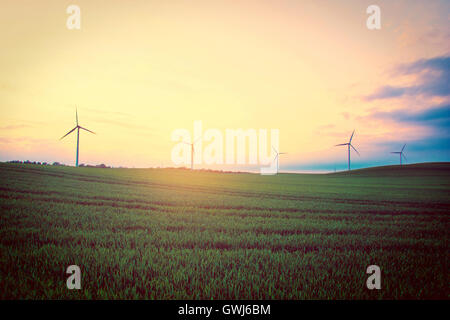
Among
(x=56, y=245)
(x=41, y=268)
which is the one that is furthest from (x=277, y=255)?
(x=56, y=245)

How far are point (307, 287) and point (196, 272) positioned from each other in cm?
231

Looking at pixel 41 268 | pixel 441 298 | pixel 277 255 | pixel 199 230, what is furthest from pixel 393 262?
pixel 41 268

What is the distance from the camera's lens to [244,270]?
536 cm

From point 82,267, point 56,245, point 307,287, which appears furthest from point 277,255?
point 56,245

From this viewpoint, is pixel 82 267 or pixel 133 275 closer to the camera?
pixel 133 275

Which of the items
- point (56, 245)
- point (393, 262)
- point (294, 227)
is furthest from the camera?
point (294, 227)

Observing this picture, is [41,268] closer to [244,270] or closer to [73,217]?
[244,270]

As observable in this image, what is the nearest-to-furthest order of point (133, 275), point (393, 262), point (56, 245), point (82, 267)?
point (133, 275), point (82, 267), point (393, 262), point (56, 245)
